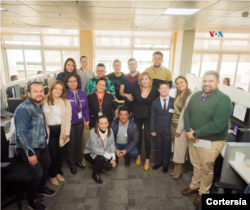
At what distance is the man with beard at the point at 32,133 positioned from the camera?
5.41ft

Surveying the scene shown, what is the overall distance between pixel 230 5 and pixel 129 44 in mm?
5224

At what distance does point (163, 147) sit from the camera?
2615mm

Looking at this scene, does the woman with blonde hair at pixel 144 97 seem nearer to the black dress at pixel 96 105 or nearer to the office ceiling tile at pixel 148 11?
the black dress at pixel 96 105

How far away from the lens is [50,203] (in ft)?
6.77

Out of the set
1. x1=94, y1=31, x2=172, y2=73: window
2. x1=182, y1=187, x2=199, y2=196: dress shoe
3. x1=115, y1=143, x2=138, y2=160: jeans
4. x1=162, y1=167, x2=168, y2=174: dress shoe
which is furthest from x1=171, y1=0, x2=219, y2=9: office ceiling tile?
x1=94, y1=31, x2=172, y2=73: window

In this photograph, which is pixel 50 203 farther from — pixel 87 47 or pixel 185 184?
pixel 87 47

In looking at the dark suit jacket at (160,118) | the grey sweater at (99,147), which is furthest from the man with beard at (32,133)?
the dark suit jacket at (160,118)

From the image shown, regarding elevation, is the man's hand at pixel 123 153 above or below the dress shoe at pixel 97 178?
above

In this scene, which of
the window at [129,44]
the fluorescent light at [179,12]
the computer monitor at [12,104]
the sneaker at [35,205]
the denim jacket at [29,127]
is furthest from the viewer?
the window at [129,44]

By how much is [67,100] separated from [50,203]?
125cm

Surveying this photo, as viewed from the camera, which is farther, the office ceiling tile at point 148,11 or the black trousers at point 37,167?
the office ceiling tile at point 148,11

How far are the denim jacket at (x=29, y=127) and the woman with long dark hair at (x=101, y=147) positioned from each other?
2.45ft

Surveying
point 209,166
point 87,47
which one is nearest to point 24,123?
point 209,166

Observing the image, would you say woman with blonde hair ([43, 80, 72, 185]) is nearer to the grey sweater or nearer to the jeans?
the grey sweater
